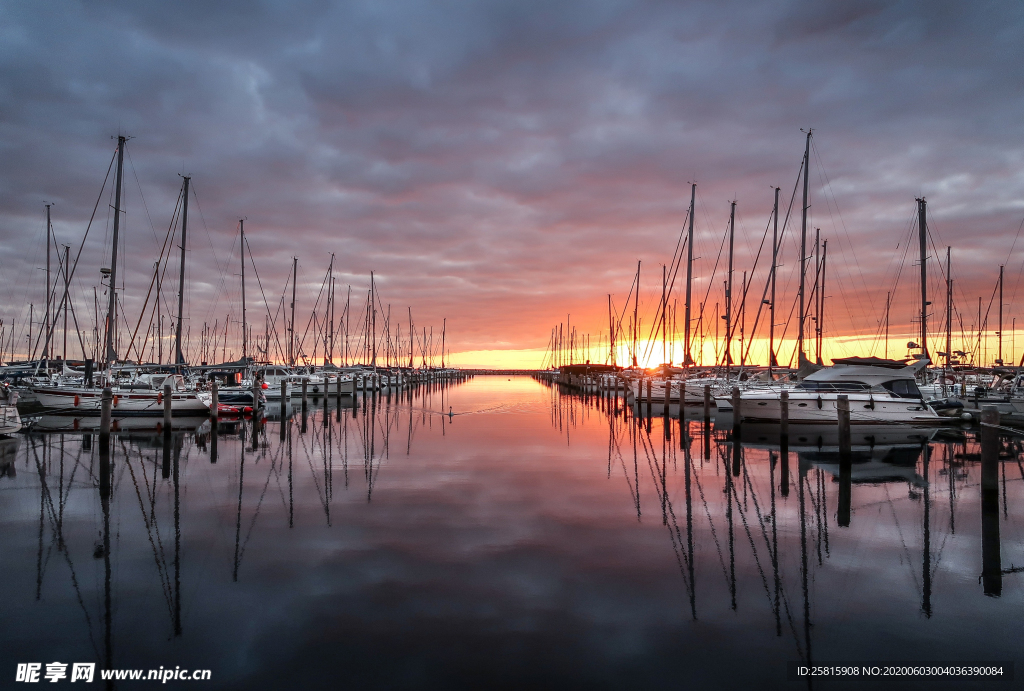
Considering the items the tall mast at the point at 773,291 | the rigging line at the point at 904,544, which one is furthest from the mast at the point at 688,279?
the rigging line at the point at 904,544

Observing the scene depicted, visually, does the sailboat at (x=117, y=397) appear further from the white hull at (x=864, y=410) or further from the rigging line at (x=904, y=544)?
the rigging line at (x=904, y=544)

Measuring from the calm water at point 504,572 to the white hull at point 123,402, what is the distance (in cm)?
1145

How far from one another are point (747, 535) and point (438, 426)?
79.1 ft

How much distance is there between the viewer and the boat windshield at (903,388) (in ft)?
94.6

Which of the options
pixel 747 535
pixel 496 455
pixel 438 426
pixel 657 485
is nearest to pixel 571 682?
pixel 747 535

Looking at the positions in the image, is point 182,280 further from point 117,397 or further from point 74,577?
point 74,577

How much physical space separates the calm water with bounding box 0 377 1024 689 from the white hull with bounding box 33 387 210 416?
11449 millimetres

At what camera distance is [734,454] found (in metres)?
22.4

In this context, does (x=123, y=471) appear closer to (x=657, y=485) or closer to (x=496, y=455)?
(x=496, y=455)

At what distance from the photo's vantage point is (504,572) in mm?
9516

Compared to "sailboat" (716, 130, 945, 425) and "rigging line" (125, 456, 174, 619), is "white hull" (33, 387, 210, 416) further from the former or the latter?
"sailboat" (716, 130, 945, 425)

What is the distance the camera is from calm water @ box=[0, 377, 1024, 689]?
6.84 metres

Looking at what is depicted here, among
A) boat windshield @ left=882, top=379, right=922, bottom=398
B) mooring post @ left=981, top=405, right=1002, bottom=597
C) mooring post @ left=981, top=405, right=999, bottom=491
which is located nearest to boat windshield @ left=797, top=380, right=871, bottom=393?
boat windshield @ left=882, top=379, right=922, bottom=398

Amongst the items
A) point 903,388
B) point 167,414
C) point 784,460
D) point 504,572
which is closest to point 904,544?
point 504,572
